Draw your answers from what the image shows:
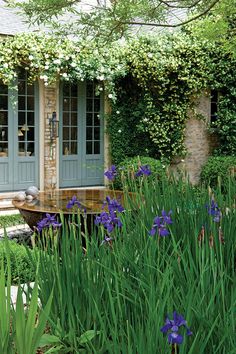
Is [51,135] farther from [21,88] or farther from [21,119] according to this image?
[21,88]

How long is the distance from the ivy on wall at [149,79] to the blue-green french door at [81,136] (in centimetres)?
31

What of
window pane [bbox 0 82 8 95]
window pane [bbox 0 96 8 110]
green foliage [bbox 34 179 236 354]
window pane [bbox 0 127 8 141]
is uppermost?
window pane [bbox 0 82 8 95]

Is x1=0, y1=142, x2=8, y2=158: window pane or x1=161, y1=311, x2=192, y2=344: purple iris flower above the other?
x1=0, y1=142, x2=8, y2=158: window pane

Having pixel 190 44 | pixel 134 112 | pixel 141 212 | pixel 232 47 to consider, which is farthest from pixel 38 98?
pixel 141 212

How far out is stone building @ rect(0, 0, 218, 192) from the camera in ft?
34.5

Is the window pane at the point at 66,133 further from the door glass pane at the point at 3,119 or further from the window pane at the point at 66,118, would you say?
the door glass pane at the point at 3,119

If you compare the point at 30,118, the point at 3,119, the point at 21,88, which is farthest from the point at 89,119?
the point at 3,119

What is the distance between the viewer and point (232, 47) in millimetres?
6613

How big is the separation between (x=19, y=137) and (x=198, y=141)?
4216 mm

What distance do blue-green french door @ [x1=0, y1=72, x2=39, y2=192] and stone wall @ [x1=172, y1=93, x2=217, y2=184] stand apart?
336 centimetres

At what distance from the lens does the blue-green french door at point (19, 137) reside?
10.4 meters

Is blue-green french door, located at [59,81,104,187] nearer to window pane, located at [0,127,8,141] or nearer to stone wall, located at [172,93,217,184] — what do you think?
window pane, located at [0,127,8,141]

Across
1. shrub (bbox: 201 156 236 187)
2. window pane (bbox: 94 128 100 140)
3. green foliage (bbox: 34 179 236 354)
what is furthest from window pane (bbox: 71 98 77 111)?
green foliage (bbox: 34 179 236 354)

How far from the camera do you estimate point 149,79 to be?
37.8ft
